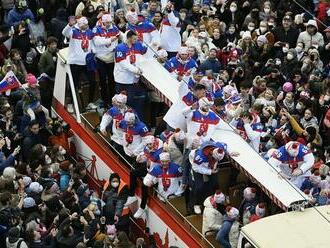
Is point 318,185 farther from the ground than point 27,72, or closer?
farther from the ground

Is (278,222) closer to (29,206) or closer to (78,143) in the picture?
(29,206)

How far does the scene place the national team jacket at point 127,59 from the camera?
74.9 ft

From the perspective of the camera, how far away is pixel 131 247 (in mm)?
20016

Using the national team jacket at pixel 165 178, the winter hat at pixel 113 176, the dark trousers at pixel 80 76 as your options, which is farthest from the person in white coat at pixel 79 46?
the national team jacket at pixel 165 178

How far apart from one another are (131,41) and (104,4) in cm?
489

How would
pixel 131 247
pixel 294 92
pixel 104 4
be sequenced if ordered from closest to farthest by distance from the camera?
pixel 131 247 < pixel 294 92 < pixel 104 4

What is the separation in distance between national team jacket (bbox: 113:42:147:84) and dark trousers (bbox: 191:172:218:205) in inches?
115

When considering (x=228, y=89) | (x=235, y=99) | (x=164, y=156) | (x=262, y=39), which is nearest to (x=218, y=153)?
(x=164, y=156)

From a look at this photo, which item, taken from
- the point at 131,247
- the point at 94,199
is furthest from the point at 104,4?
the point at 131,247

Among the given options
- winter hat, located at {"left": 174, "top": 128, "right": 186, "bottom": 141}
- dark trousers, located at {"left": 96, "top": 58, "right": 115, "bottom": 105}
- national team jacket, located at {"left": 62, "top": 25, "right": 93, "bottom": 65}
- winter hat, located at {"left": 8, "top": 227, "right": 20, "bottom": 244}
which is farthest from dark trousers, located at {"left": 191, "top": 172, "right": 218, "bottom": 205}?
national team jacket, located at {"left": 62, "top": 25, "right": 93, "bottom": 65}

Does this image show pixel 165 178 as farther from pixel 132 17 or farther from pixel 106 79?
pixel 132 17

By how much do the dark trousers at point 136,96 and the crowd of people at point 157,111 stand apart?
2 centimetres

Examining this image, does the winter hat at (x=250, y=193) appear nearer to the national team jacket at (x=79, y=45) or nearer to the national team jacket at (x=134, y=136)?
the national team jacket at (x=134, y=136)

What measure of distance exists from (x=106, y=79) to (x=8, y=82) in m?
1.84
